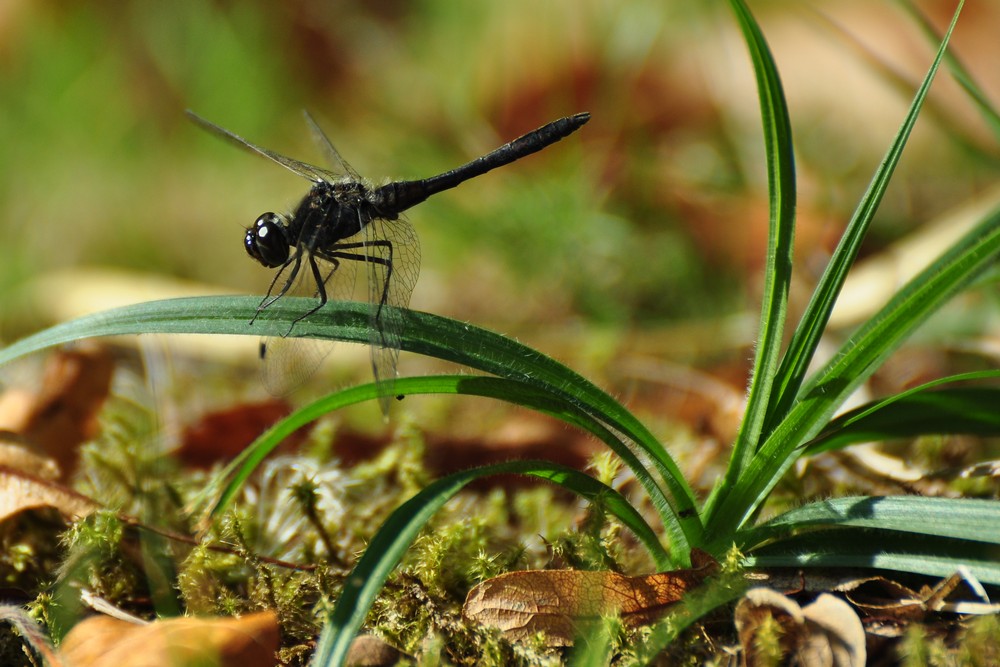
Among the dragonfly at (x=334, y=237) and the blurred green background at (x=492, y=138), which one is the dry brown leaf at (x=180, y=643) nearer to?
the dragonfly at (x=334, y=237)

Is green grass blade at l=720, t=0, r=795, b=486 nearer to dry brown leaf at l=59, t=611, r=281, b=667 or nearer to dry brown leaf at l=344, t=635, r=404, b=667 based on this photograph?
dry brown leaf at l=344, t=635, r=404, b=667

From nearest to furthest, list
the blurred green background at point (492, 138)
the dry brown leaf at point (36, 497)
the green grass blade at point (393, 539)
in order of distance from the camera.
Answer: the green grass blade at point (393, 539), the dry brown leaf at point (36, 497), the blurred green background at point (492, 138)

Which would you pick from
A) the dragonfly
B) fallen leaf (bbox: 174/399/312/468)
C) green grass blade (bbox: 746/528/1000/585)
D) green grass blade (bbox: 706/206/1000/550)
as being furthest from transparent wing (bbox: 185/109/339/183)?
green grass blade (bbox: 746/528/1000/585)

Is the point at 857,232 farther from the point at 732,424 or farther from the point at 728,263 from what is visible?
the point at 728,263

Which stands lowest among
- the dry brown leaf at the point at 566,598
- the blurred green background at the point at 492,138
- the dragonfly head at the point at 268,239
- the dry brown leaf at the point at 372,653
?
the dry brown leaf at the point at 372,653

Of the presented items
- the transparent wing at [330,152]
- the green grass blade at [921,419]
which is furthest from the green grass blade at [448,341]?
the transparent wing at [330,152]
